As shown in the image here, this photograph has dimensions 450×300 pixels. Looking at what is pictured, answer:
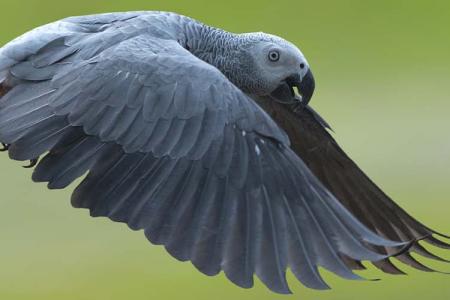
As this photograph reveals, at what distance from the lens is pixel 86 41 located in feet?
23.1

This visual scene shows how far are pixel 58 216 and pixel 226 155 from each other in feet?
18.7

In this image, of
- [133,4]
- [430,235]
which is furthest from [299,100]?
[133,4]

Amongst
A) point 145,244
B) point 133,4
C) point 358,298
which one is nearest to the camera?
point 358,298

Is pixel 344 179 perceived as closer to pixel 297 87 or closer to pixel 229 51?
pixel 297 87

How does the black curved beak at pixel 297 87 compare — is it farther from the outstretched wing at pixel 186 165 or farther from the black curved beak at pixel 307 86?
the outstretched wing at pixel 186 165

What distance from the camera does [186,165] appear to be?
6438 millimetres

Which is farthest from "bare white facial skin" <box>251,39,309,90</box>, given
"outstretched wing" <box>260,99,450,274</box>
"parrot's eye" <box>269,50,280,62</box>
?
"outstretched wing" <box>260,99,450,274</box>

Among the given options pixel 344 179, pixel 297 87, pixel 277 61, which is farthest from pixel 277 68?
pixel 344 179

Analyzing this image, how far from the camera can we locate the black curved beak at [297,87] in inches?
293

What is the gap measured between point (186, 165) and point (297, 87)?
128cm

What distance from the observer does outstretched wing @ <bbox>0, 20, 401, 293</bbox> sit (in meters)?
6.20

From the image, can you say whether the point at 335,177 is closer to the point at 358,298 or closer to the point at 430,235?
the point at 430,235

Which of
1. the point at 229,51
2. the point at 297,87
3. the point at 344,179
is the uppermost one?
the point at 229,51

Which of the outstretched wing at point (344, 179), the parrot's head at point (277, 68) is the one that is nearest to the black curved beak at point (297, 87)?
the parrot's head at point (277, 68)
